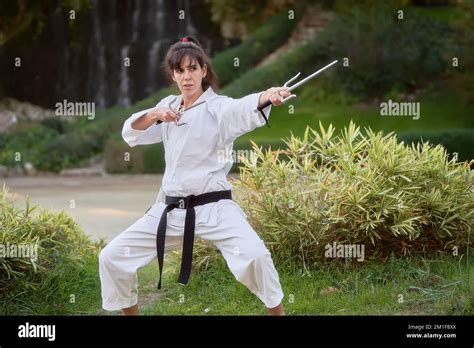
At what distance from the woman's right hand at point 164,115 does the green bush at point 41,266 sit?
1.16 meters

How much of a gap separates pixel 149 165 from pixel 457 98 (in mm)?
3732

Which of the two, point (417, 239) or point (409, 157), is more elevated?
point (409, 157)

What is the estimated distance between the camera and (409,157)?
16.1 ft

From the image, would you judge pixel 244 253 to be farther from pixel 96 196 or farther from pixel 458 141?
pixel 96 196

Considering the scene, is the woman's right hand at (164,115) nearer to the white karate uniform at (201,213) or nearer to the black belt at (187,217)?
the white karate uniform at (201,213)

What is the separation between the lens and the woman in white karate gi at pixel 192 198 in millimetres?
3686

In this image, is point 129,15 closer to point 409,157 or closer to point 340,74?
point 340,74

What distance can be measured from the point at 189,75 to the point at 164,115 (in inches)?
9.3

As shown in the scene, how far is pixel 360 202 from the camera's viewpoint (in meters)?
4.69

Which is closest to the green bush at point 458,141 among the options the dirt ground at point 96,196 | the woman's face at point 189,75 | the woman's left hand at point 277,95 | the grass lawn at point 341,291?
the dirt ground at point 96,196

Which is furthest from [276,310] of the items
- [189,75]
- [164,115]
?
[189,75]

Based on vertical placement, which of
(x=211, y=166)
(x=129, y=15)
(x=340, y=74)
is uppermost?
(x=129, y=15)
